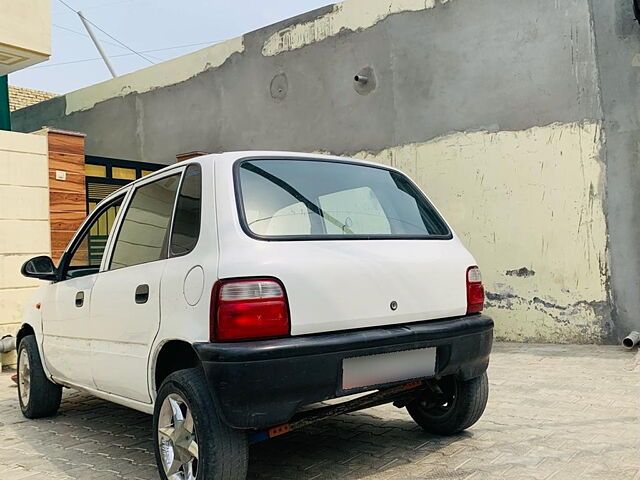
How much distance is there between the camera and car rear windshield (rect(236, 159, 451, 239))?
9.99 feet

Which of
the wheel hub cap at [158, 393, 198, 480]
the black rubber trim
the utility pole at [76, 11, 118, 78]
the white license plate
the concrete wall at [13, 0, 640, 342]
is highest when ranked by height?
the utility pole at [76, 11, 118, 78]

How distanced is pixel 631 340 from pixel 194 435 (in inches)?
229

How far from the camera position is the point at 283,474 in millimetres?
3396

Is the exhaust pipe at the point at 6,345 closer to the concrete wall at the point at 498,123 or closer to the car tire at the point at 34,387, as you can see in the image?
the car tire at the point at 34,387

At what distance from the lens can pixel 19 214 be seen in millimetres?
7902

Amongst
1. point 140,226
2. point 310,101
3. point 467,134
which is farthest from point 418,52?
point 140,226

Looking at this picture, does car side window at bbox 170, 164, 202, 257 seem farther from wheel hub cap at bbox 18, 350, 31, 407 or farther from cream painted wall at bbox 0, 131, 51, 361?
Result: cream painted wall at bbox 0, 131, 51, 361

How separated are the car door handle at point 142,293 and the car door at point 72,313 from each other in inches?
28.5

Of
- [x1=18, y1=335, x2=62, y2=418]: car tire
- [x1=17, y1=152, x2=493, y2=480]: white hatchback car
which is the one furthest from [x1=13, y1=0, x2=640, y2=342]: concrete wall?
[x1=18, y1=335, x2=62, y2=418]: car tire

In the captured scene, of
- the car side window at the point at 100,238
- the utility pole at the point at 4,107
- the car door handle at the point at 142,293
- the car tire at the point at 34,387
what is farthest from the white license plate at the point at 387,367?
the utility pole at the point at 4,107

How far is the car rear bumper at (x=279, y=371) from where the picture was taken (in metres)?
2.64

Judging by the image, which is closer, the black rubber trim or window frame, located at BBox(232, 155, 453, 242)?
the black rubber trim

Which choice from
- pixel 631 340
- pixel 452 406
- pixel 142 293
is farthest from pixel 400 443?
pixel 631 340

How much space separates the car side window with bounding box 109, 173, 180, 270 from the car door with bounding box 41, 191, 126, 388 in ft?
0.80
